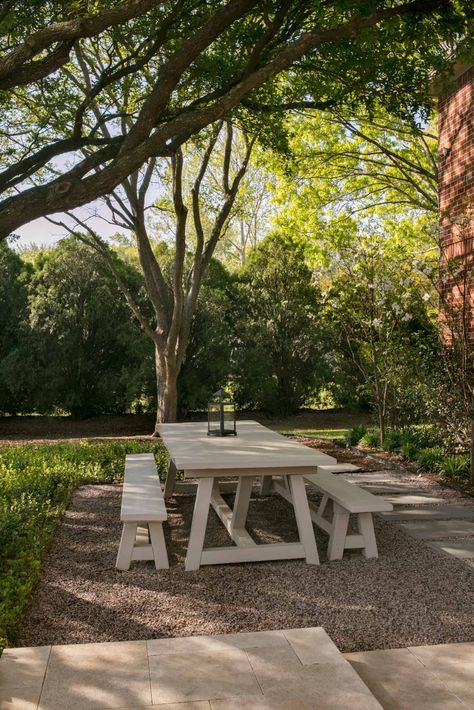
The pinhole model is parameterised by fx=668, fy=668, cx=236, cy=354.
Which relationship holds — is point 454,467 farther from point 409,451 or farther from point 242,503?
point 242,503

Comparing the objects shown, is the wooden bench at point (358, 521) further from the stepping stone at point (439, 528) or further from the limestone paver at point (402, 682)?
the limestone paver at point (402, 682)

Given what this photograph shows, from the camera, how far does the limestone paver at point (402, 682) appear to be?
9.95 ft

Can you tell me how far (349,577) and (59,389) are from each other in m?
11.9

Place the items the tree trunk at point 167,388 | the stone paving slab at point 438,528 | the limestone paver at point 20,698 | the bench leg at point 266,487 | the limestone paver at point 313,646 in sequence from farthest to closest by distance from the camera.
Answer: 1. the tree trunk at point 167,388
2. the bench leg at point 266,487
3. the stone paving slab at point 438,528
4. the limestone paver at point 313,646
5. the limestone paver at point 20,698

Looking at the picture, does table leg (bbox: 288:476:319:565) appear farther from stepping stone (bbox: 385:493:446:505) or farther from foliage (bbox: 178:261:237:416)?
foliage (bbox: 178:261:237:416)

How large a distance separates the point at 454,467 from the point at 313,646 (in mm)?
5658

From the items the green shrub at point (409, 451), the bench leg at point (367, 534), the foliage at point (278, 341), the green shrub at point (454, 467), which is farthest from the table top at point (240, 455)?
the foliage at point (278, 341)

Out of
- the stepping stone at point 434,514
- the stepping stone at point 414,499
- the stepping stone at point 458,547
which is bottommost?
the stepping stone at point 458,547

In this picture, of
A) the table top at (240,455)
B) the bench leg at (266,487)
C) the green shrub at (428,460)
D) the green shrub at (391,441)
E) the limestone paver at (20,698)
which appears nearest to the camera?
the limestone paver at (20,698)

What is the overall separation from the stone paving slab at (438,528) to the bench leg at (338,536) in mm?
982

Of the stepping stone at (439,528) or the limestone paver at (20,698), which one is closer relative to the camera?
the limestone paver at (20,698)


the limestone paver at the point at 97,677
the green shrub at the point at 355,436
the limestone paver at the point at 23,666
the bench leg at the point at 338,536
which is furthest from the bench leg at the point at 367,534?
the green shrub at the point at 355,436

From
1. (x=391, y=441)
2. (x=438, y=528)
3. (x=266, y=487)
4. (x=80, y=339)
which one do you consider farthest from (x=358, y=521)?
(x=80, y=339)

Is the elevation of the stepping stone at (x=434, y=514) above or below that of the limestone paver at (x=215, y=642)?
above
